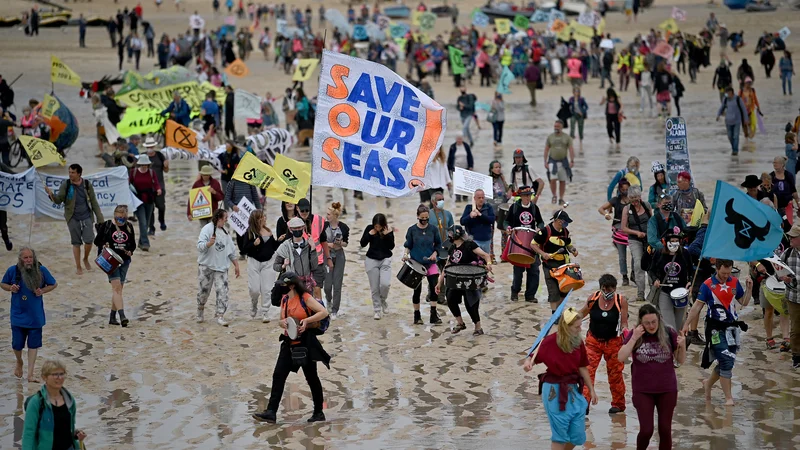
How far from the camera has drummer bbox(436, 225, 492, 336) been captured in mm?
12773

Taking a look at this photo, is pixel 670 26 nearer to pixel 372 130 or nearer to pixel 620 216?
pixel 620 216

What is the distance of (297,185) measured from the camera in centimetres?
1382

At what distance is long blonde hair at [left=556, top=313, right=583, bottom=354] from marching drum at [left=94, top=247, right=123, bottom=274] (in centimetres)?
654

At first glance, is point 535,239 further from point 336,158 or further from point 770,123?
point 770,123

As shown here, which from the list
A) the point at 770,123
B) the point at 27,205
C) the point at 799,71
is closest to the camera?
the point at 27,205

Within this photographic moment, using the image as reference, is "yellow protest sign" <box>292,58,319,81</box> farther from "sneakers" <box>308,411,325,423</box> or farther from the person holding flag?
the person holding flag

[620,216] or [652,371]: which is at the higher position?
[652,371]

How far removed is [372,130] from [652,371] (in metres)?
3.84

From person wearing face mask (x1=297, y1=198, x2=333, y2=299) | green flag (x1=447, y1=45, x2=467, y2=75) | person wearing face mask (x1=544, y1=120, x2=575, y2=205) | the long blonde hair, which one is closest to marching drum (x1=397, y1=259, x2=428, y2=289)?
person wearing face mask (x1=297, y1=198, x2=333, y2=299)

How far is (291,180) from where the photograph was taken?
1385 cm

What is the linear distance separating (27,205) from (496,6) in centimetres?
4812

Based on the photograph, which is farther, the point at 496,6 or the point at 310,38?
the point at 496,6

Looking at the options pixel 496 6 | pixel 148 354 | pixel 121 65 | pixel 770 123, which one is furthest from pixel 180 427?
pixel 496 6

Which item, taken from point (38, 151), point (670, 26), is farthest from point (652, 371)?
point (670, 26)
